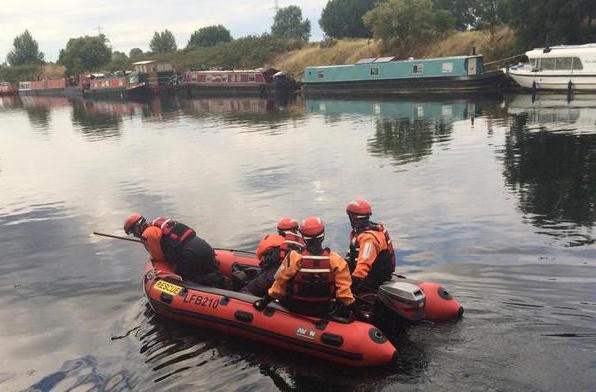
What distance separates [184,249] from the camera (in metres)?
9.40

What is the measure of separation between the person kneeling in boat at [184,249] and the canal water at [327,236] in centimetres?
93

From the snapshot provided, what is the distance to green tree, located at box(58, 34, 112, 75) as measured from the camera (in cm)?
10700

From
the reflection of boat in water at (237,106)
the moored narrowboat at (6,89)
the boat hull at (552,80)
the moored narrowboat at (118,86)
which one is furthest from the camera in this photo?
the moored narrowboat at (6,89)

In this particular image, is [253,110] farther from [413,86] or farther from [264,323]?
[264,323]

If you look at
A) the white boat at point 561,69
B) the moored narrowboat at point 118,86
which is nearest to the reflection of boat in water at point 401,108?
the white boat at point 561,69

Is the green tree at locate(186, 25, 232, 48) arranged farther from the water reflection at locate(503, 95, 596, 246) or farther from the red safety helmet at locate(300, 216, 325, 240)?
the red safety helmet at locate(300, 216, 325, 240)


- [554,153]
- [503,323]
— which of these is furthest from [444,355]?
[554,153]

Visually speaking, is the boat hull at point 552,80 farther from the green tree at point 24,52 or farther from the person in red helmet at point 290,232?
the green tree at point 24,52

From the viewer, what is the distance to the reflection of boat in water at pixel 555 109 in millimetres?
28266

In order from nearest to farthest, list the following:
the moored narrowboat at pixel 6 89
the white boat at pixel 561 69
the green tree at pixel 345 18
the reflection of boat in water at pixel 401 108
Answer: the reflection of boat in water at pixel 401 108 → the white boat at pixel 561 69 → the green tree at pixel 345 18 → the moored narrowboat at pixel 6 89

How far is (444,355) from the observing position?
750 centimetres

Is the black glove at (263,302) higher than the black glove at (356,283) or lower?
lower

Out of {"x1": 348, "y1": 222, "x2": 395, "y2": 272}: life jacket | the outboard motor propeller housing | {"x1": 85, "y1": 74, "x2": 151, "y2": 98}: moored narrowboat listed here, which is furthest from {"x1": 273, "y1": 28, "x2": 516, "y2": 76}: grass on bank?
the outboard motor propeller housing

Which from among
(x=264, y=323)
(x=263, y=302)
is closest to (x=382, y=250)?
(x=263, y=302)
